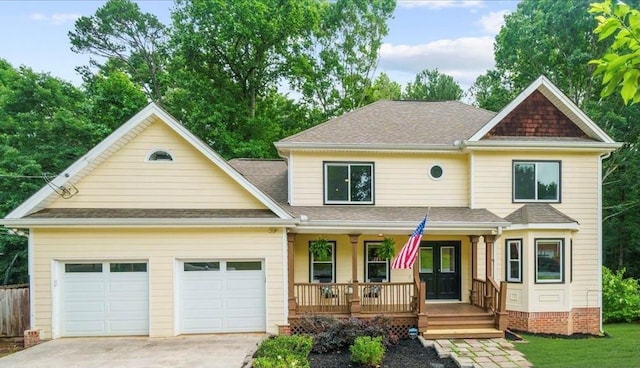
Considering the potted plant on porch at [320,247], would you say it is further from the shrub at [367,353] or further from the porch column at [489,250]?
the porch column at [489,250]

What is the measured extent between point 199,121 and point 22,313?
41.7ft

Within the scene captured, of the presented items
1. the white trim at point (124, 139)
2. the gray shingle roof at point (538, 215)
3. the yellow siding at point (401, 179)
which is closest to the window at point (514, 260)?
the gray shingle roof at point (538, 215)

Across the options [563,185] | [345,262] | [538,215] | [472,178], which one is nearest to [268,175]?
[345,262]

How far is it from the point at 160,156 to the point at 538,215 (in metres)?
10.9

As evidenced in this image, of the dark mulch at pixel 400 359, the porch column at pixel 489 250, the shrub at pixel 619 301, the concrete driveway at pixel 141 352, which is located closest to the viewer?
the concrete driveway at pixel 141 352

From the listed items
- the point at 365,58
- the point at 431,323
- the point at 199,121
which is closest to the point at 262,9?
the point at 199,121

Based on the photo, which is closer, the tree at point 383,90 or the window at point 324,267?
the window at point 324,267

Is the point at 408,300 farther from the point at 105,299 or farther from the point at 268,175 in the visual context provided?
the point at 105,299

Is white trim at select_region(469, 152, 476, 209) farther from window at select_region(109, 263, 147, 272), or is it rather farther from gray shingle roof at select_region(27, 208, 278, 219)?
window at select_region(109, 263, 147, 272)

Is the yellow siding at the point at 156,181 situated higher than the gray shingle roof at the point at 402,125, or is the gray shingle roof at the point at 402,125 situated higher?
the gray shingle roof at the point at 402,125

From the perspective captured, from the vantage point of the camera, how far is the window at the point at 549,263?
11234mm

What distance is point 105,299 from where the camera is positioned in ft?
32.7

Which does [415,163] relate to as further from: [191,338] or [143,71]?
[143,71]

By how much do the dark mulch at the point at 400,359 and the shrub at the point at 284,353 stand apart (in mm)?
428
